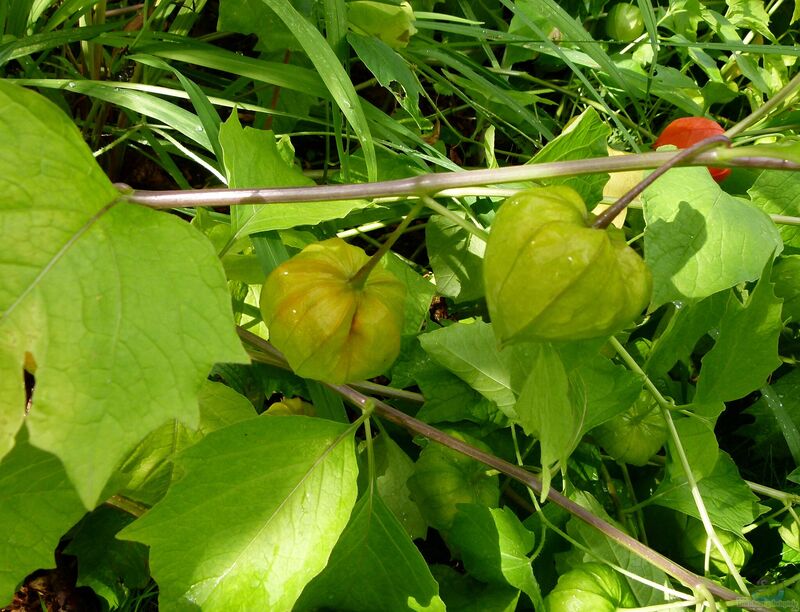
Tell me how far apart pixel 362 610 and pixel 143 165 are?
2.80 feet

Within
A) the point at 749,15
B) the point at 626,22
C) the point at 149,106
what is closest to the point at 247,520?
the point at 149,106

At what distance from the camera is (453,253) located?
3.70ft

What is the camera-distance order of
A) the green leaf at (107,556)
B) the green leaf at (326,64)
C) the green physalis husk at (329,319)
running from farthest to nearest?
the green leaf at (107,556)
the green leaf at (326,64)
the green physalis husk at (329,319)

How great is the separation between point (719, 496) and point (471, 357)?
412 mm

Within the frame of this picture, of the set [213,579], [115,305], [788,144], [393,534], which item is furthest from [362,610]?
[788,144]

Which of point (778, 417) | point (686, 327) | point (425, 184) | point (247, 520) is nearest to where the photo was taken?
point (425, 184)

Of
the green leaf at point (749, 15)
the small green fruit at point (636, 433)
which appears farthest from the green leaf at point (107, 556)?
the green leaf at point (749, 15)

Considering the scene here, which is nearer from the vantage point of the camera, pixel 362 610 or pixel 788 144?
pixel 788 144

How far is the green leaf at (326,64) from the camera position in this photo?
0.81 meters

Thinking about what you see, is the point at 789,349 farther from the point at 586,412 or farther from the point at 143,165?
the point at 143,165

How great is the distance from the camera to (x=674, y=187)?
753 millimetres

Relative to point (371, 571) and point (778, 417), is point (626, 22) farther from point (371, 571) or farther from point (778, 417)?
point (371, 571)

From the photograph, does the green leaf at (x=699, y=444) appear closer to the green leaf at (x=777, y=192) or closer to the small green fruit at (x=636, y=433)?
the small green fruit at (x=636, y=433)

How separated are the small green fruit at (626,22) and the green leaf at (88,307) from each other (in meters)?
1.30
